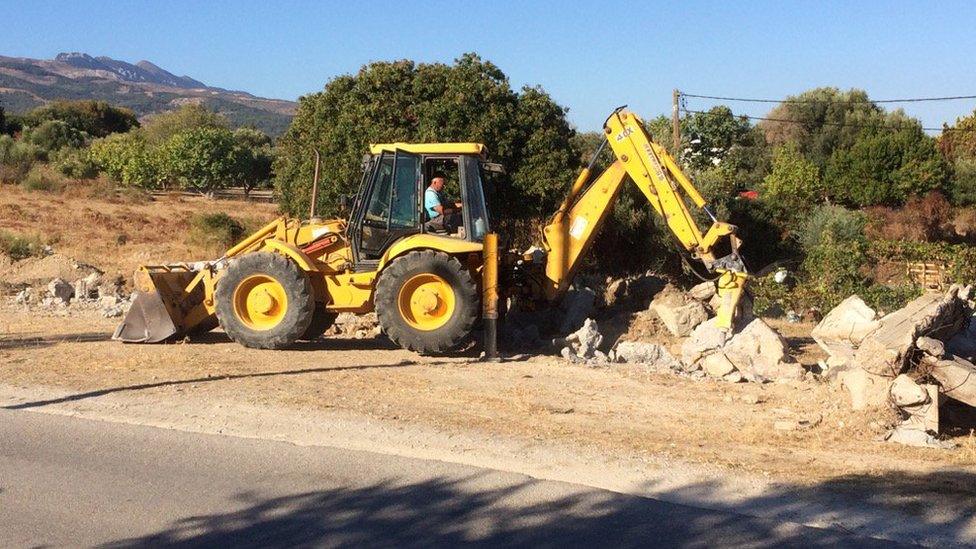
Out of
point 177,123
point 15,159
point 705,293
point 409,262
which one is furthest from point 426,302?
point 177,123

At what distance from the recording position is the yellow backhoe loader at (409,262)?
42.4ft

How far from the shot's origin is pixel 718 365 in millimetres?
11867

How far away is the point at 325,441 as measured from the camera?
862 centimetres

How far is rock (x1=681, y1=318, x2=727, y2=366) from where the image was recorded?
12.4 metres

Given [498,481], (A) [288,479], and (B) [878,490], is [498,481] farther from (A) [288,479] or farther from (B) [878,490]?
(B) [878,490]

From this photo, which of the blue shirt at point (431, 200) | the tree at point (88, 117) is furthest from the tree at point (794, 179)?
the tree at point (88, 117)

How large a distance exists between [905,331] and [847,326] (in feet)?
9.82

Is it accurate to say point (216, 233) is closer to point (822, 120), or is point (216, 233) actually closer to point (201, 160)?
point (201, 160)

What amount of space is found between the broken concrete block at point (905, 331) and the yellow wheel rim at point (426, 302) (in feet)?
16.4

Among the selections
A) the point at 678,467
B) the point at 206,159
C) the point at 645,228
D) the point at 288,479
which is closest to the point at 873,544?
the point at 678,467

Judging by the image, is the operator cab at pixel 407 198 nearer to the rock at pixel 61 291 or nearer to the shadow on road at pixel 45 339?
the shadow on road at pixel 45 339

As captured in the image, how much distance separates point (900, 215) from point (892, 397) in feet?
100

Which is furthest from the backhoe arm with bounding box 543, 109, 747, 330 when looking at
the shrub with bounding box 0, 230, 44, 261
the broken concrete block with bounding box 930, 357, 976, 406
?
the shrub with bounding box 0, 230, 44, 261

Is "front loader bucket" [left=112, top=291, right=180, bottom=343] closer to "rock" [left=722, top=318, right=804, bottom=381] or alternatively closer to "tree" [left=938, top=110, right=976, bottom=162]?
"rock" [left=722, top=318, right=804, bottom=381]
